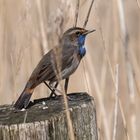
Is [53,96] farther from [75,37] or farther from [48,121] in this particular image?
[48,121]

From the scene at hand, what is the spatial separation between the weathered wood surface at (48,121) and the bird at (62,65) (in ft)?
0.42

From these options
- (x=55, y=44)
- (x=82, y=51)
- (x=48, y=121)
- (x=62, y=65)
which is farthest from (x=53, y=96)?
(x=55, y=44)

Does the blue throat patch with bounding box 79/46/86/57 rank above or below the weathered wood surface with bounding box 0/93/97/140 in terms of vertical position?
above

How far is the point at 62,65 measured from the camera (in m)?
2.94

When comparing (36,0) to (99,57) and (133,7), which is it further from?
(133,7)

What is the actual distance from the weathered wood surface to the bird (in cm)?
13

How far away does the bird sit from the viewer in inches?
103

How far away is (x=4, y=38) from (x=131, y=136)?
991 millimetres

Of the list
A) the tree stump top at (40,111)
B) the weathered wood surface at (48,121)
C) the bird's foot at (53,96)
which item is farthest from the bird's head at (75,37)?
the weathered wood surface at (48,121)

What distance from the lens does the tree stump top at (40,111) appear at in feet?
6.72

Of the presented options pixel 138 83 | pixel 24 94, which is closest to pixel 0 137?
pixel 24 94

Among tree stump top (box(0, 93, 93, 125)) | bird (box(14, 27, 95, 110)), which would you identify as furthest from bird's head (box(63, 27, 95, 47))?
tree stump top (box(0, 93, 93, 125))

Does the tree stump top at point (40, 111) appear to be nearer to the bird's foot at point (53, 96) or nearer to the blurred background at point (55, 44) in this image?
the bird's foot at point (53, 96)

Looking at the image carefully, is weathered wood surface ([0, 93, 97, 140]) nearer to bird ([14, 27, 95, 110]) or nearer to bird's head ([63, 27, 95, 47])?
bird ([14, 27, 95, 110])
